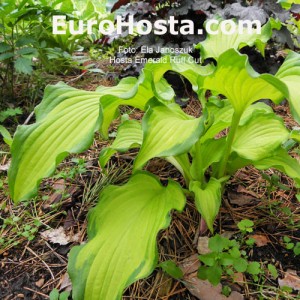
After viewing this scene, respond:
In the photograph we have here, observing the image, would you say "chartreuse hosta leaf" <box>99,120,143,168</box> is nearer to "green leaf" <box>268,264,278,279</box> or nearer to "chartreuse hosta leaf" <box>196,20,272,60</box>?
"chartreuse hosta leaf" <box>196,20,272,60</box>

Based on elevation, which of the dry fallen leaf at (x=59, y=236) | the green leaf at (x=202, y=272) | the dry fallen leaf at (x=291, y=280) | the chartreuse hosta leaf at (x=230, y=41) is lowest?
the dry fallen leaf at (x=59, y=236)

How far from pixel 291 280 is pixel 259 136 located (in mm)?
428

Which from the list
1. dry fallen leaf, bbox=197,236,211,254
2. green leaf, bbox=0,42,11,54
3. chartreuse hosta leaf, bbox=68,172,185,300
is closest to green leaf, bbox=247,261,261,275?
dry fallen leaf, bbox=197,236,211,254

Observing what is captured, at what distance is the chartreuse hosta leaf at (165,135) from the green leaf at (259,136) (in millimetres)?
260

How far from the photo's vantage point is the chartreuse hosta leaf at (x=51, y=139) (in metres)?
0.79

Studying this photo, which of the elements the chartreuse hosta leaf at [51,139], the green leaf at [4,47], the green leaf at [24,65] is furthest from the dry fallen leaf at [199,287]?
the green leaf at [4,47]

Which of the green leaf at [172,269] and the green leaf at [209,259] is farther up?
the green leaf at [209,259]

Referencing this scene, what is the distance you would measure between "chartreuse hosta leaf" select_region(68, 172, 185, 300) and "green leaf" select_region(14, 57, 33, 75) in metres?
0.82

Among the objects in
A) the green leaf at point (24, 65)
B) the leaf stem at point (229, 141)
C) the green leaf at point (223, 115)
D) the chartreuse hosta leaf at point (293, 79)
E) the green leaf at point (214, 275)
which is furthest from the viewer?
the green leaf at point (24, 65)

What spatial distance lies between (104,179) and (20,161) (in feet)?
1.76

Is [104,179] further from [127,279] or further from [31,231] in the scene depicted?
[127,279]

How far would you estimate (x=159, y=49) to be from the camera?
1.89m

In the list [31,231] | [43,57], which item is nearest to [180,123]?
[31,231]

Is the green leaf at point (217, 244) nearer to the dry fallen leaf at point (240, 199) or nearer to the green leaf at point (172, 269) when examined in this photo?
the green leaf at point (172, 269)
